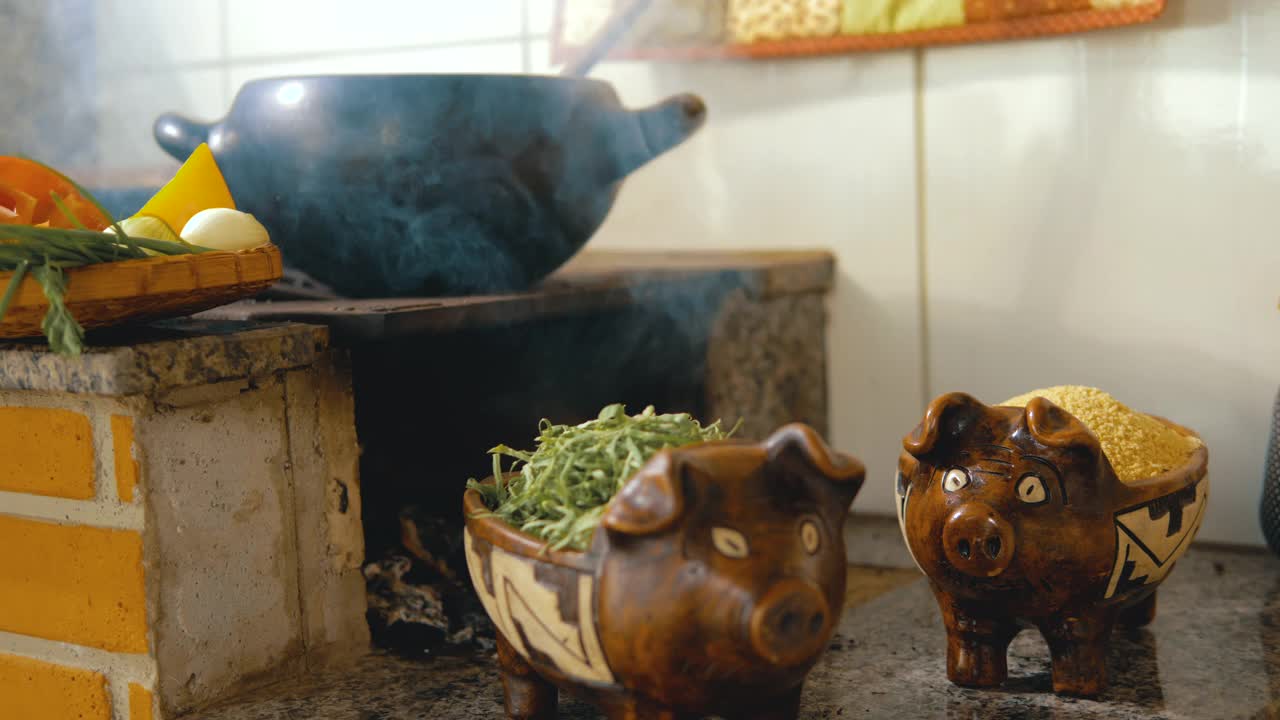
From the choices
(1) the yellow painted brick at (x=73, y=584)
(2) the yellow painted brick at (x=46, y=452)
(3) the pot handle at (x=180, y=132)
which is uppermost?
(3) the pot handle at (x=180, y=132)

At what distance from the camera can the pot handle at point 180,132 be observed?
1.67m

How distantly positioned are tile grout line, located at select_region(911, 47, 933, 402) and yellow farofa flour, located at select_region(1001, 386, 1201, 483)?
0.78 metres

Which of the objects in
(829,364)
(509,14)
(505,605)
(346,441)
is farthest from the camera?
(509,14)

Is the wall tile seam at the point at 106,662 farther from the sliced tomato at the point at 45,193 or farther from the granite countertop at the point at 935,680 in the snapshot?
the sliced tomato at the point at 45,193

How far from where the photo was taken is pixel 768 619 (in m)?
0.96

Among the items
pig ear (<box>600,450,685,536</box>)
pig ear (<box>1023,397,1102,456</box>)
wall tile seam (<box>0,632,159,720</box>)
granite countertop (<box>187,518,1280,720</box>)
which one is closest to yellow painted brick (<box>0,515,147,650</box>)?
wall tile seam (<box>0,632,159,720</box>)

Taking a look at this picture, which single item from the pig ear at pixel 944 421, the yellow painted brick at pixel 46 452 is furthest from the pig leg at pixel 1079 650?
the yellow painted brick at pixel 46 452

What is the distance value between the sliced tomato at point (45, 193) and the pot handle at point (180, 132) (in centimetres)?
33

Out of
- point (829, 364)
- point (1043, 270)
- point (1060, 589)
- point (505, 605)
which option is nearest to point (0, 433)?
point (505, 605)

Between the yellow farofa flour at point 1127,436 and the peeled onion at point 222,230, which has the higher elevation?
the peeled onion at point 222,230

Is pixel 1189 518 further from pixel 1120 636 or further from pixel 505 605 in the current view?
pixel 505 605

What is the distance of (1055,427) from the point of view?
1.19 metres

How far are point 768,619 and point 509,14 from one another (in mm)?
1842

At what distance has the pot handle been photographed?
5.46ft
